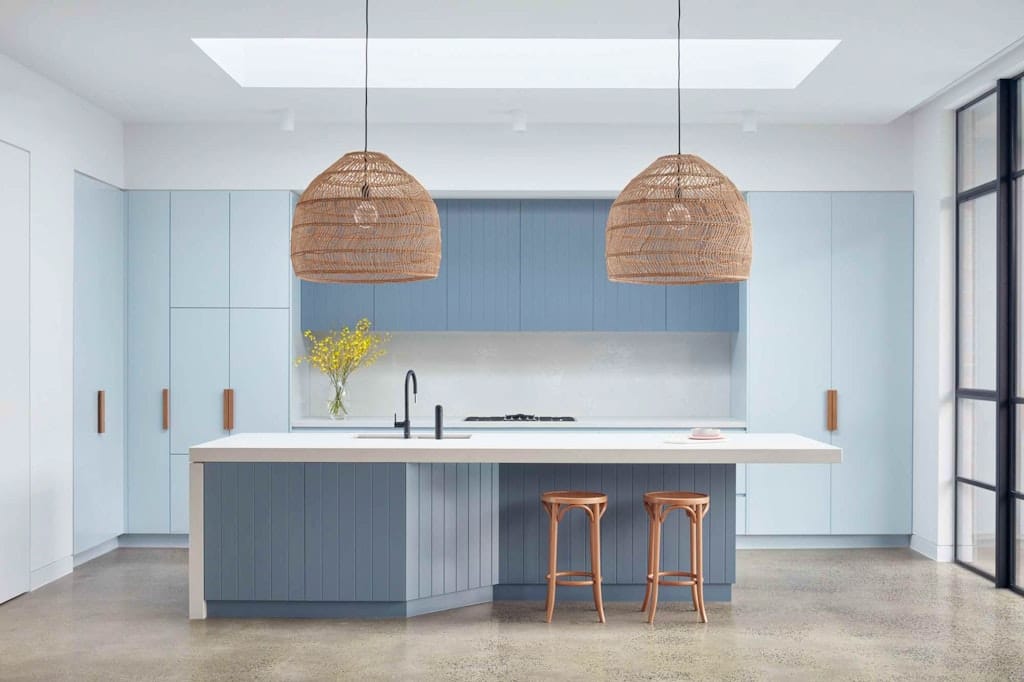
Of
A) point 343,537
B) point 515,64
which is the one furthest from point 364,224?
point 515,64

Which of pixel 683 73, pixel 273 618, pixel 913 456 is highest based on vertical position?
pixel 683 73

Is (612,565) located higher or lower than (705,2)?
lower

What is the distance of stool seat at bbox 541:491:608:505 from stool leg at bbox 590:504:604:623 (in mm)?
38

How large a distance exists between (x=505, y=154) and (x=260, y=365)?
7.26 ft

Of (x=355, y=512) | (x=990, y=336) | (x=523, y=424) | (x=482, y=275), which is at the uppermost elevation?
(x=482, y=275)

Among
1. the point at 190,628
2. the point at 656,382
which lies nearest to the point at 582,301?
the point at 656,382

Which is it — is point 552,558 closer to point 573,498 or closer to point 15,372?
point 573,498

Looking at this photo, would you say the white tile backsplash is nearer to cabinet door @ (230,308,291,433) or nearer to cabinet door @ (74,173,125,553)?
cabinet door @ (230,308,291,433)

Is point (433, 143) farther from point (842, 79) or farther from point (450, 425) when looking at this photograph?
point (842, 79)

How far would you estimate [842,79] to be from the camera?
19.9 ft

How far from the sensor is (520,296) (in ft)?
24.6

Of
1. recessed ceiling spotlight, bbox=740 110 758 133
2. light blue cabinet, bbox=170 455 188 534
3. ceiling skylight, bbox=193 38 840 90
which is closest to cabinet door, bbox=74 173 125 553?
light blue cabinet, bbox=170 455 188 534

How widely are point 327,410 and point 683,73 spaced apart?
3.53 meters

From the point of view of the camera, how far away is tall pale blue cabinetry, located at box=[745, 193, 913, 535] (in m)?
7.15
